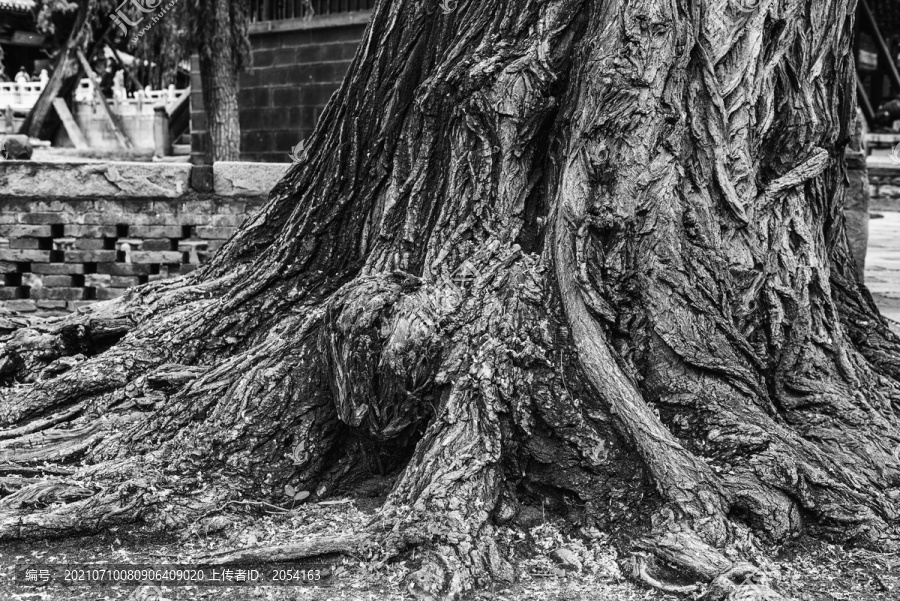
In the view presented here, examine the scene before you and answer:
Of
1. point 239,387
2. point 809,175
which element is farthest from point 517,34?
point 239,387

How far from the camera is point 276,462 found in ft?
11.3

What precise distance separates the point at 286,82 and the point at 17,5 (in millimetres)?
14905

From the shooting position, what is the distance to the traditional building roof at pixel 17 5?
24.6 meters

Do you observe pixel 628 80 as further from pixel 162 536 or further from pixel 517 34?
pixel 162 536

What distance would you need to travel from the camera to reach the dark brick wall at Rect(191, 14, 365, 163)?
1297 cm

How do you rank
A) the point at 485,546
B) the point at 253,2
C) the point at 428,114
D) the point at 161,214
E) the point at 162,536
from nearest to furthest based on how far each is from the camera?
the point at 485,546
the point at 162,536
the point at 428,114
the point at 161,214
the point at 253,2

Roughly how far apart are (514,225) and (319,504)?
1245 mm

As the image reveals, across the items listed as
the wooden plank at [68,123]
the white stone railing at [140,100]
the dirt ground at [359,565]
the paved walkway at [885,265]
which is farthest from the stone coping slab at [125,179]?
the wooden plank at [68,123]

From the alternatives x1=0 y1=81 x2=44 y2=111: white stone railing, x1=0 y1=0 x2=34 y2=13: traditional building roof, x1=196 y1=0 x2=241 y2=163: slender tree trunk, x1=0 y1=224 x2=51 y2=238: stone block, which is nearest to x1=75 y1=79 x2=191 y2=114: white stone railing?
x1=0 y1=81 x2=44 y2=111: white stone railing

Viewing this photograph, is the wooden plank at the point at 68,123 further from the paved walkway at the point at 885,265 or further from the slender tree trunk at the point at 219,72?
the paved walkway at the point at 885,265

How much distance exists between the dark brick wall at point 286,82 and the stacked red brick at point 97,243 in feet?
19.5

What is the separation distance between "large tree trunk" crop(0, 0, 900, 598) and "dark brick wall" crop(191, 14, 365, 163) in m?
9.34

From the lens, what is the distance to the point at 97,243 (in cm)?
722

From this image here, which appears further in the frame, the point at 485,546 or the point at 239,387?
the point at 239,387
